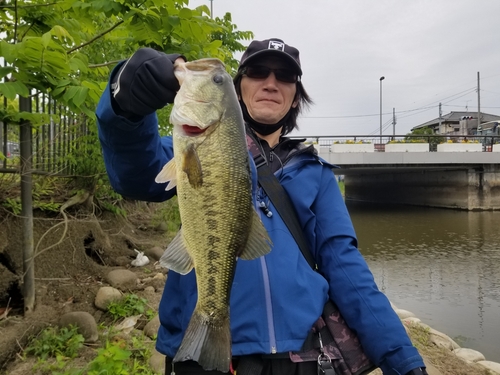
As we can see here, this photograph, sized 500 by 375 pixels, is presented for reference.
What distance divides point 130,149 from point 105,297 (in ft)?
12.5

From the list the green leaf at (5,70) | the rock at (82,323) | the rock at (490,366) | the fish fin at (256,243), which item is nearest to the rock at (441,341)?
the rock at (490,366)

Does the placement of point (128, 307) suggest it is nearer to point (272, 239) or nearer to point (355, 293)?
point (272, 239)

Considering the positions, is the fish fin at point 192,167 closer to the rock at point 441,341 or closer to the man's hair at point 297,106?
the man's hair at point 297,106

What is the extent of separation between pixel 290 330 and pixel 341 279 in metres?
0.44

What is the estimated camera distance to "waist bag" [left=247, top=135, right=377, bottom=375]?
190 cm

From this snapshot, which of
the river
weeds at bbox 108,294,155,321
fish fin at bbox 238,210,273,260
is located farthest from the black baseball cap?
the river

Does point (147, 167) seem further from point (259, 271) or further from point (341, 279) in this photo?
point (341, 279)

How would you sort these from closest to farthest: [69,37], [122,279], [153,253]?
[69,37], [122,279], [153,253]

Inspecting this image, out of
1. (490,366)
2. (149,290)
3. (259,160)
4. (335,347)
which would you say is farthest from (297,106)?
(490,366)

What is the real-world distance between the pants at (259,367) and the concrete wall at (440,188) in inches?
978

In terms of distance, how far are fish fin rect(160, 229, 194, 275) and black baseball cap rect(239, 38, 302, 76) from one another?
1198 mm

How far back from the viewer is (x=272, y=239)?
200cm

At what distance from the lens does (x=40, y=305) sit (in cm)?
444

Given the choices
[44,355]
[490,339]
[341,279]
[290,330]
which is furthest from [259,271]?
[490,339]
